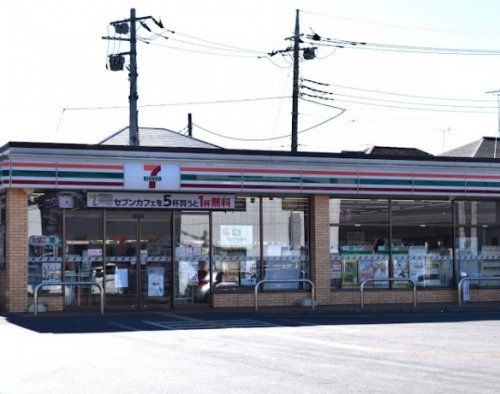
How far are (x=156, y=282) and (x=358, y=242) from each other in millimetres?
6020

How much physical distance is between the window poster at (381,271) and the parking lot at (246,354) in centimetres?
497

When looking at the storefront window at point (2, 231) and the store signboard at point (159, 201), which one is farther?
the store signboard at point (159, 201)

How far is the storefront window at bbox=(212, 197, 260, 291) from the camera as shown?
24609mm

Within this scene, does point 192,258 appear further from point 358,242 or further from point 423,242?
point 423,242

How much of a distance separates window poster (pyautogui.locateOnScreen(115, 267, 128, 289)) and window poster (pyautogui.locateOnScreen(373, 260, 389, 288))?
7355 millimetres

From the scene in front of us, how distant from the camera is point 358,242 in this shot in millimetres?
25953

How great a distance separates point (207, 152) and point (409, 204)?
6526 mm

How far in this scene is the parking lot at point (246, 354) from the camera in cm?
1091

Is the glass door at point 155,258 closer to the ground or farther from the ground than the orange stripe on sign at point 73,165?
closer to the ground

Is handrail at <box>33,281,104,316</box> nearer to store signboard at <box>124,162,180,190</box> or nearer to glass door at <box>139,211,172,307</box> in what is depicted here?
glass door at <box>139,211,172,307</box>

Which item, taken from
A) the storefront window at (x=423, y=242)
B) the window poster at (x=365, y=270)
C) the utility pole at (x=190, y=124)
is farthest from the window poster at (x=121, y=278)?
the utility pole at (x=190, y=124)

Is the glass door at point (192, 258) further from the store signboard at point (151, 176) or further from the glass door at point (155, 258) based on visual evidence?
the store signboard at point (151, 176)

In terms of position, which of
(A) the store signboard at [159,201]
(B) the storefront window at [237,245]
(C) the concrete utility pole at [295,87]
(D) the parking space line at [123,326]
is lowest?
(D) the parking space line at [123,326]

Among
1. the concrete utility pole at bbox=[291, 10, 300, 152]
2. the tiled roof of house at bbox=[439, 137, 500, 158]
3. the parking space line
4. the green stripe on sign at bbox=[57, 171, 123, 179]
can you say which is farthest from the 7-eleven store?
the tiled roof of house at bbox=[439, 137, 500, 158]
